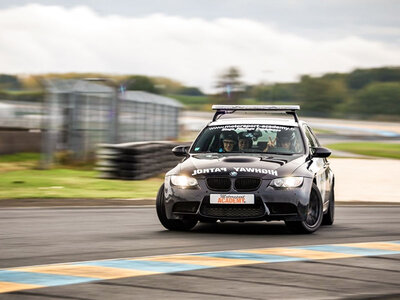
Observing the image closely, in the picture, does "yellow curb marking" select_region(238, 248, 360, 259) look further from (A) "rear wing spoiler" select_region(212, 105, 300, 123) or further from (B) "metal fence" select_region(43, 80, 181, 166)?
(B) "metal fence" select_region(43, 80, 181, 166)

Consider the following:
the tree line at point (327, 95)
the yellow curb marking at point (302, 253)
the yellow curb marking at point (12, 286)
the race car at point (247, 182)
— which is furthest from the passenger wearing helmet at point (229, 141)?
the tree line at point (327, 95)

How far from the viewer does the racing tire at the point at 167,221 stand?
10.9 m

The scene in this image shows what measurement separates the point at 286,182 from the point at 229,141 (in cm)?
136

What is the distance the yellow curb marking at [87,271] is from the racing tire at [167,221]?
3.33 meters

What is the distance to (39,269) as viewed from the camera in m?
7.40

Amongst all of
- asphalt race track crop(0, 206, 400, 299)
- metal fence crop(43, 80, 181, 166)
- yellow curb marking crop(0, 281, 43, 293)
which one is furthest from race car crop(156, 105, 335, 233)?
metal fence crop(43, 80, 181, 166)

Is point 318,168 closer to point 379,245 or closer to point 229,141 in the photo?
point 229,141

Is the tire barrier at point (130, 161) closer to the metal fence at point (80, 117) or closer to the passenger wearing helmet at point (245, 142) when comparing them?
the metal fence at point (80, 117)

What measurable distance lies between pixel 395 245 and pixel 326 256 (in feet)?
4.71

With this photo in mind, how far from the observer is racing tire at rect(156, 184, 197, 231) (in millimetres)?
10859

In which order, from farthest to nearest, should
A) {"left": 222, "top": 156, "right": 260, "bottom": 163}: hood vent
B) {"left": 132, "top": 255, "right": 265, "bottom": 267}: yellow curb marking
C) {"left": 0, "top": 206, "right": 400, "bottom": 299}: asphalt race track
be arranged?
1. {"left": 222, "top": 156, "right": 260, "bottom": 163}: hood vent
2. {"left": 132, "top": 255, "right": 265, "bottom": 267}: yellow curb marking
3. {"left": 0, "top": 206, "right": 400, "bottom": 299}: asphalt race track

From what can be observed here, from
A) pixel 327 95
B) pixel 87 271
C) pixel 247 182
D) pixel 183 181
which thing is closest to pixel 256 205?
pixel 247 182

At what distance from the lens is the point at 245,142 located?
37.2 feet

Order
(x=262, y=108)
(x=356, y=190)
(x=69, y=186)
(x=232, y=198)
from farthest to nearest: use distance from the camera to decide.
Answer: (x=356, y=190)
(x=69, y=186)
(x=262, y=108)
(x=232, y=198)
